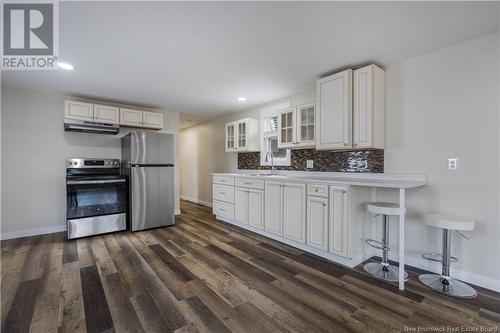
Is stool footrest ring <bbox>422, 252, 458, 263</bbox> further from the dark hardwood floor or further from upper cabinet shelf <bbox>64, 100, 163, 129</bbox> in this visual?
upper cabinet shelf <bbox>64, 100, 163, 129</bbox>

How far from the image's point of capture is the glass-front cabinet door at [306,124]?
3236mm

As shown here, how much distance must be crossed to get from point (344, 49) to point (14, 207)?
16.5 ft

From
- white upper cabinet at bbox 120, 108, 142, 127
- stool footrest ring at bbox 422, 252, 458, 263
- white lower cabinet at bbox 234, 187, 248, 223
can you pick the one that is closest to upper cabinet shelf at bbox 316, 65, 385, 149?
stool footrest ring at bbox 422, 252, 458, 263

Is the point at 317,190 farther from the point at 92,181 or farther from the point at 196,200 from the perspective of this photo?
the point at 196,200

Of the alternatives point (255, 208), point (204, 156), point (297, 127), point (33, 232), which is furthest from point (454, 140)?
point (33, 232)

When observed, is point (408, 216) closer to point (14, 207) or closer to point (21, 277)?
point (21, 277)

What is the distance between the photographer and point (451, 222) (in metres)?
1.99

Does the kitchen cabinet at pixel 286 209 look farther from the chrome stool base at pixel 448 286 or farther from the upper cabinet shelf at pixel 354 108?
the chrome stool base at pixel 448 286

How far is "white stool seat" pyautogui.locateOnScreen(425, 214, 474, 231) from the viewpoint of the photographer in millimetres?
1958

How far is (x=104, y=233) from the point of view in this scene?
3631mm

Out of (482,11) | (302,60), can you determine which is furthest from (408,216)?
(302,60)

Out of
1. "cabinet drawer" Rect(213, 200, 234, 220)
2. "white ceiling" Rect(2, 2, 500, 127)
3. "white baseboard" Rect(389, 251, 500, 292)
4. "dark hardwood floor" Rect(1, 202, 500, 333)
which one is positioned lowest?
"dark hardwood floor" Rect(1, 202, 500, 333)

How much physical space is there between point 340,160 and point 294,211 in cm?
98

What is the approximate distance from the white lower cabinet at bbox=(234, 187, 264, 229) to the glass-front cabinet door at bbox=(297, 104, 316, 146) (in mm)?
990
